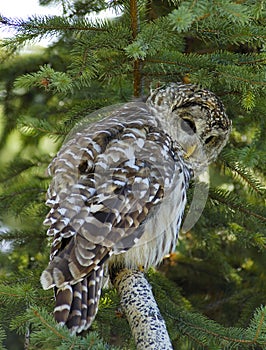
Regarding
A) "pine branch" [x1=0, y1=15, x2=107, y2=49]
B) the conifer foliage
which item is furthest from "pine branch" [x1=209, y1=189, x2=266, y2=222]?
"pine branch" [x1=0, y1=15, x2=107, y2=49]

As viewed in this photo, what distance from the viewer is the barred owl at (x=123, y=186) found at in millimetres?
2633

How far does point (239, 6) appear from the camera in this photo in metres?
2.44

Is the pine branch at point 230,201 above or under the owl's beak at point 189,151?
under

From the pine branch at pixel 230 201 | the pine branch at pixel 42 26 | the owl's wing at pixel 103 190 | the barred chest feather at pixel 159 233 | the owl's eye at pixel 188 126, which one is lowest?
the pine branch at pixel 230 201

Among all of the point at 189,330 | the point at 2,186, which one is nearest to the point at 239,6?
the point at 189,330

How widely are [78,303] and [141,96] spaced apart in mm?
1437

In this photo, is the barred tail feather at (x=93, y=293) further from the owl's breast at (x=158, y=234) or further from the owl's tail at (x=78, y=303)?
the owl's breast at (x=158, y=234)

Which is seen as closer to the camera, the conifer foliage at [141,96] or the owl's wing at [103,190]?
the owl's wing at [103,190]

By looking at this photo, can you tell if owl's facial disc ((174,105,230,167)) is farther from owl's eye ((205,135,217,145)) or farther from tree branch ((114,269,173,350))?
tree branch ((114,269,173,350))

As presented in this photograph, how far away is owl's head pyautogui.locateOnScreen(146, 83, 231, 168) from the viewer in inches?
142

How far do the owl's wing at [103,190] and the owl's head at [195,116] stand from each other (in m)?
0.23

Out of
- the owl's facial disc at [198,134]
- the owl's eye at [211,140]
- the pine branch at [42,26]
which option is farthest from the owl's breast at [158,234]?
the pine branch at [42,26]

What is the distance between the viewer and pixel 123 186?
293 cm

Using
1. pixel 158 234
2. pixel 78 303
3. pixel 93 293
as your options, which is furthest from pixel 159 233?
pixel 78 303
